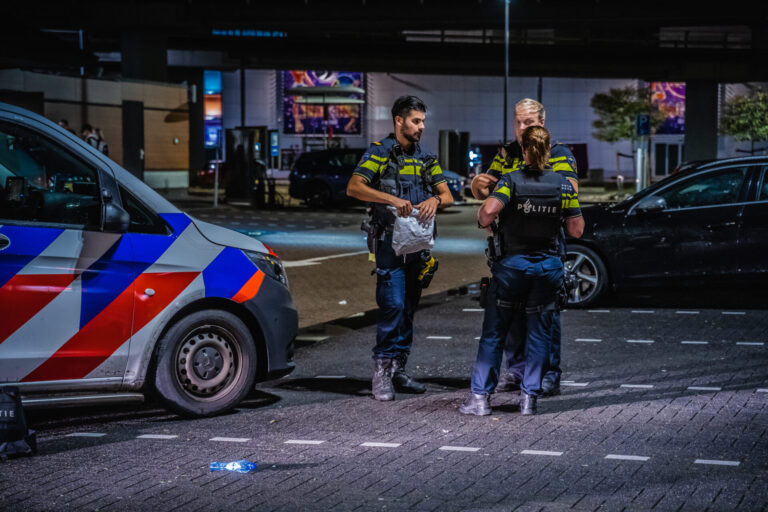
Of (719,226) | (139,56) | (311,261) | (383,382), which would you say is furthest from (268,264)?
(139,56)

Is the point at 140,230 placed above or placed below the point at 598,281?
above

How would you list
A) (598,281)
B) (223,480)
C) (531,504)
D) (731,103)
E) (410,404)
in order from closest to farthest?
1. (531,504)
2. (223,480)
3. (410,404)
4. (598,281)
5. (731,103)

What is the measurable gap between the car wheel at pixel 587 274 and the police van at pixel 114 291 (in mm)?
5601

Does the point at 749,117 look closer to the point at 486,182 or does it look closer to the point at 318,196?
the point at 318,196

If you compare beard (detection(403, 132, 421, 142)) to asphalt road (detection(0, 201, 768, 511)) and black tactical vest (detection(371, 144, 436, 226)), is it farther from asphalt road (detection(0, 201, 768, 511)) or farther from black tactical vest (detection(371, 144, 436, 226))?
asphalt road (detection(0, 201, 768, 511))

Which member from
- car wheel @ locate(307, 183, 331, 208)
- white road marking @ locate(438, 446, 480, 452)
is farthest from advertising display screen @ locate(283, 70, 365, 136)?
white road marking @ locate(438, 446, 480, 452)

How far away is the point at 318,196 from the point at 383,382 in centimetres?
2616

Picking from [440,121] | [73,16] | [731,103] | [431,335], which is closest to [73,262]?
[431,335]

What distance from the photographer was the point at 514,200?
7.21 m

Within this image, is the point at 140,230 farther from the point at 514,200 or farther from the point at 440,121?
the point at 440,121

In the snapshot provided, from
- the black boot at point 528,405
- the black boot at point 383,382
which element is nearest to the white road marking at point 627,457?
the black boot at point 528,405

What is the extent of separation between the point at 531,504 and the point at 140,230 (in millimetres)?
2952

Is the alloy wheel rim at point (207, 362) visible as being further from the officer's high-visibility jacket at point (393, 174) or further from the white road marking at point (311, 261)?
the white road marking at point (311, 261)

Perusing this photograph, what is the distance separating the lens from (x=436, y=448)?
21.2 ft
